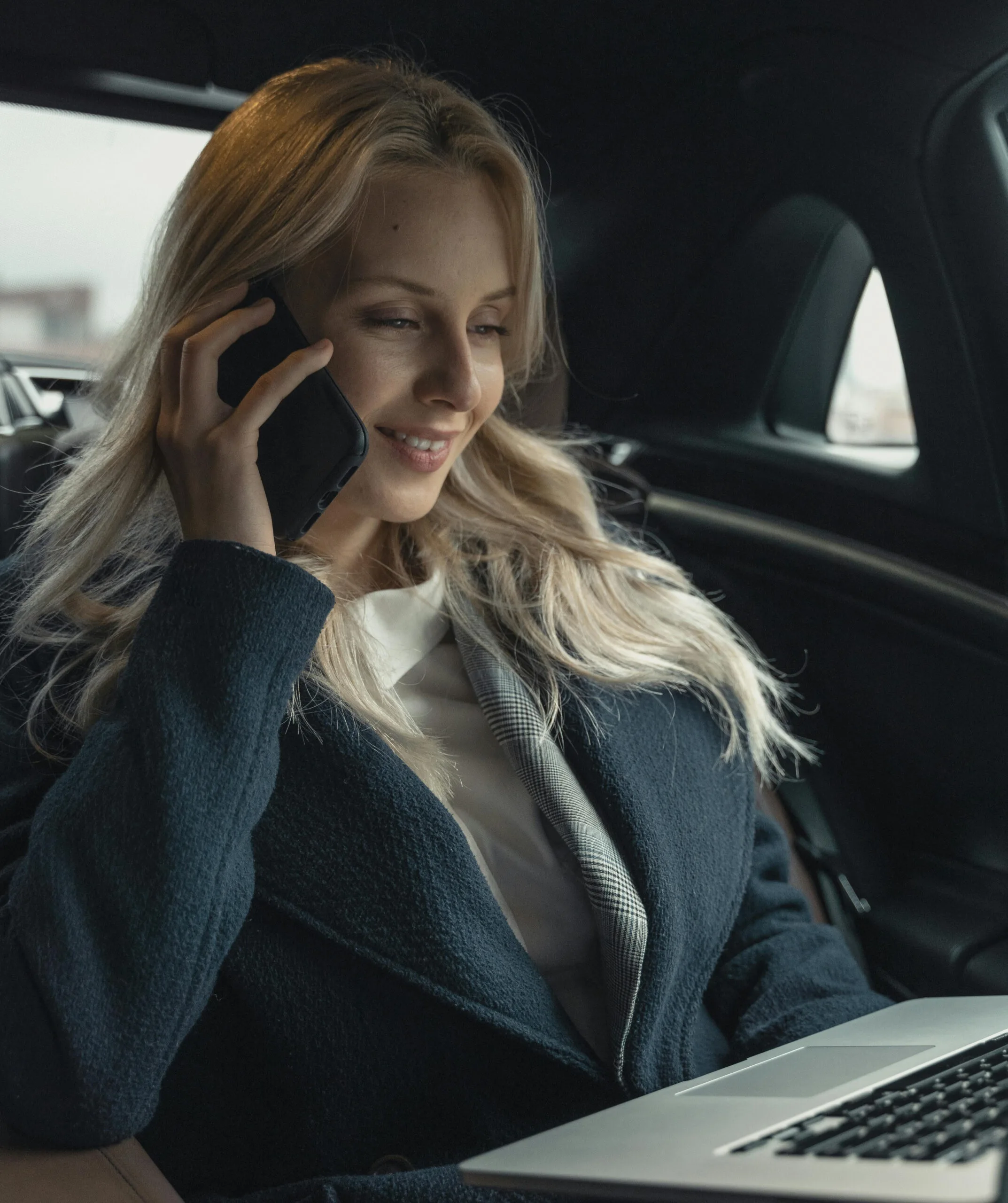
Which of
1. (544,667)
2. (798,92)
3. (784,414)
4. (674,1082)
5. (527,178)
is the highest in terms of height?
(798,92)

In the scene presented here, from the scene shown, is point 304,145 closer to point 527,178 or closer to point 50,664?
point 527,178

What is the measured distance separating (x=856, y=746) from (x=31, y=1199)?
1183mm

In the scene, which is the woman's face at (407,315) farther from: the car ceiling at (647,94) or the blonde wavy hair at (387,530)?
the car ceiling at (647,94)

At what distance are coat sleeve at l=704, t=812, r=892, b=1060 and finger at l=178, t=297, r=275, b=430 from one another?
0.70 meters

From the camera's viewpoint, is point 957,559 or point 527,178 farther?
point 957,559

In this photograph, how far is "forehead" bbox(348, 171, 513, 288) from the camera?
3.73 feet

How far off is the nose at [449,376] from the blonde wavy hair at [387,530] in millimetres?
137

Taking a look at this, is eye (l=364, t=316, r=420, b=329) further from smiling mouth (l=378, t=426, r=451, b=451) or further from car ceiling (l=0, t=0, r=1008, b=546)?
car ceiling (l=0, t=0, r=1008, b=546)

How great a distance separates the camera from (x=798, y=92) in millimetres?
1599

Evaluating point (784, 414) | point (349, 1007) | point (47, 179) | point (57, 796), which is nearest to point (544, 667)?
point (349, 1007)

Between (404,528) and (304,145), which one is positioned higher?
(304,145)

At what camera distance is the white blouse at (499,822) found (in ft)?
3.65

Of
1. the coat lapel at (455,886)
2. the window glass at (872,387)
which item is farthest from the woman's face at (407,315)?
the window glass at (872,387)

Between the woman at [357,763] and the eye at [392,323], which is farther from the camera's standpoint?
the eye at [392,323]
